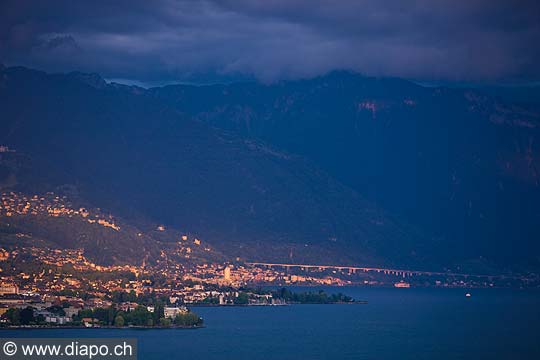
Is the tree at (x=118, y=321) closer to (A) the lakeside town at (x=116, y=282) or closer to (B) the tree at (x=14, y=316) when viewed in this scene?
(A) the lakeside town at (x=116, y=282)

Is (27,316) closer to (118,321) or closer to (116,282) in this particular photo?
(118,321)

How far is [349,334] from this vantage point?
117m

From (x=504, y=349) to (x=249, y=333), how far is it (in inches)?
856

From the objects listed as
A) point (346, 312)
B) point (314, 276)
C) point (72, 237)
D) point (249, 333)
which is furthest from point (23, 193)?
point (249, 333)

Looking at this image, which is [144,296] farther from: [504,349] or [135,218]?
[135,218]

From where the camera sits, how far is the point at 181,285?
15375 cm

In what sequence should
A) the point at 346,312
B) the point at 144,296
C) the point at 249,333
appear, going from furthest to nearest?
the point at 346,312 → the point at 144,296 → the point at 249,333
